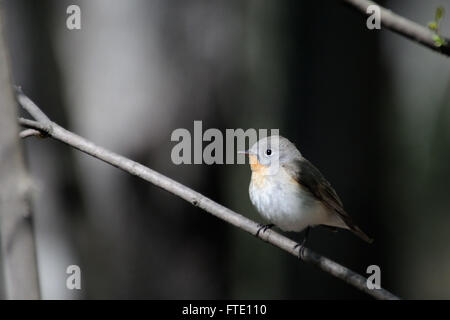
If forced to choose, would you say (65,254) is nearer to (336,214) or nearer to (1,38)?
(336,214)

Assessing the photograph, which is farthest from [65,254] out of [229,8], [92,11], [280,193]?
[280,193]

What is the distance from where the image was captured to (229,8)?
5297 millimetres

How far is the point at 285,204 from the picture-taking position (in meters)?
3.18

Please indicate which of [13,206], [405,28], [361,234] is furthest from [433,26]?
[361,234]

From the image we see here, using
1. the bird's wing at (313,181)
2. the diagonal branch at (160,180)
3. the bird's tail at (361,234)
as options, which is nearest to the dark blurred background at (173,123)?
the bird's wing at (313,181)

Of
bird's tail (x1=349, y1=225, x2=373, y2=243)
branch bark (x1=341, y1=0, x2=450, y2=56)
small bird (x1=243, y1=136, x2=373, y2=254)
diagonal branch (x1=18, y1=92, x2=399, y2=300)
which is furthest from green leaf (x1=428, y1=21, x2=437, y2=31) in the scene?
small bird (x1=243, y1=136, x2=373, y2=254)

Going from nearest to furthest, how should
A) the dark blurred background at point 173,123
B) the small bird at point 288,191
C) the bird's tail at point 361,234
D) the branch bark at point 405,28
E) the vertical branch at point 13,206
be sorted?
the vertical branch at point 13,206 < the branch bark at point 405,28 < the bird's tail at point 361,234 < the small bird at point 288,191 < the dark blurred background at point 173,123

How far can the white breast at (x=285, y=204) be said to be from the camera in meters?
3.17

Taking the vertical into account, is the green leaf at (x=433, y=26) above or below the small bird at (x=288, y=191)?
above

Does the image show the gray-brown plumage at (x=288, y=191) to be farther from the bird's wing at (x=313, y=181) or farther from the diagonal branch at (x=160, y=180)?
the diagonal branch at (x=160, y=180)

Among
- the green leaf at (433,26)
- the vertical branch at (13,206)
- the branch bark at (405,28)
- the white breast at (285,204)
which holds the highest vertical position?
the green leaf at (433,26)

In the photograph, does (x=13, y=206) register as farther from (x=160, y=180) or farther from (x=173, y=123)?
(x=173, y=123)

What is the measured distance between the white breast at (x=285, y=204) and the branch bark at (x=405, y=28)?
1.72 metres

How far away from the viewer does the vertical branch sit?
943 mm
